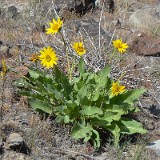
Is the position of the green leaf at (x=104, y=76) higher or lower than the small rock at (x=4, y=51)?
higher

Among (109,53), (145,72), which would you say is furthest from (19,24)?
(145,72)

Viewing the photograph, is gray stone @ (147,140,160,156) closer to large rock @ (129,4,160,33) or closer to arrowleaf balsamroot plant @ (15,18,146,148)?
arrowleaf balsamroot plant @ (15,18,146,148)

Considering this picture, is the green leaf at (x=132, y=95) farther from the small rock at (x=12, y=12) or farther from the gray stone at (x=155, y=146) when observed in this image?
the small rock at (x=12, y=12)

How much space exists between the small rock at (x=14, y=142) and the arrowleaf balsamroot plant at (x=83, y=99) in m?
0.43

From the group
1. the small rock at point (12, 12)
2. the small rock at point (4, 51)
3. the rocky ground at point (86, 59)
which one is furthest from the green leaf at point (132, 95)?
the small rock at point (12, 12)

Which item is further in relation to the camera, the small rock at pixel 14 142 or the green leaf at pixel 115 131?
the green leaf at pixel 115 131

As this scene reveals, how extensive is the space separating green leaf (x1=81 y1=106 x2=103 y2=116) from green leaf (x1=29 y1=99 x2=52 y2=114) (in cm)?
40

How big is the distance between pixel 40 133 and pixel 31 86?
547mm

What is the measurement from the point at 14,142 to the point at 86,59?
Result: 6.25 feet

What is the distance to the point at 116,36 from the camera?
700 cm

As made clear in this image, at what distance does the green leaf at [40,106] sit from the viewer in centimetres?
458

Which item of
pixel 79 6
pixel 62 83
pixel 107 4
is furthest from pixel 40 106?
pixel 107 4

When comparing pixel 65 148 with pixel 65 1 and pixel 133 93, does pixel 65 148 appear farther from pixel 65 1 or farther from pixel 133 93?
pixel 65 1

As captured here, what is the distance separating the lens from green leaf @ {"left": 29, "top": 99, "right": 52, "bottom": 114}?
4578 mm
